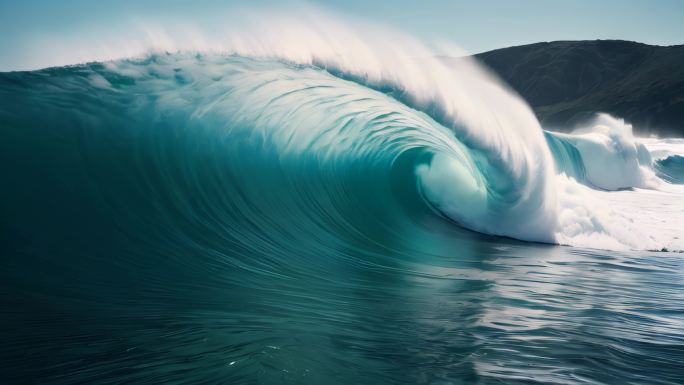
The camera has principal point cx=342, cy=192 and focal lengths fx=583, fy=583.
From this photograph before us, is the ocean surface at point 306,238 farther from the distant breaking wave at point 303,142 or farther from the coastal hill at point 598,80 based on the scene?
the coastal hill at point 598,80

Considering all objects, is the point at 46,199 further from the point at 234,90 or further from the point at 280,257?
the point at 234,90

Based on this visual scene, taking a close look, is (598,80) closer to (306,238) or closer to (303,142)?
(303,142)

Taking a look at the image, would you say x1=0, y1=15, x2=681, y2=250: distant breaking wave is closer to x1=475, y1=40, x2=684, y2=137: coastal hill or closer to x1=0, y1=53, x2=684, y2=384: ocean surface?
x1=0, y1=53, x2=684, y2=384: ocean surface

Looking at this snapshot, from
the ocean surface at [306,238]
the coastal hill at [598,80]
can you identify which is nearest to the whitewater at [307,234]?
the ocean surface at [306,238]

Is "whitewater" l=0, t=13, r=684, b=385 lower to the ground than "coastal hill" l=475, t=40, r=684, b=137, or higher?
lower

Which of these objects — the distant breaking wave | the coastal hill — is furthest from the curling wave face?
the coastal hill

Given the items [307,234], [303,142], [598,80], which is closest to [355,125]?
[303,142]
